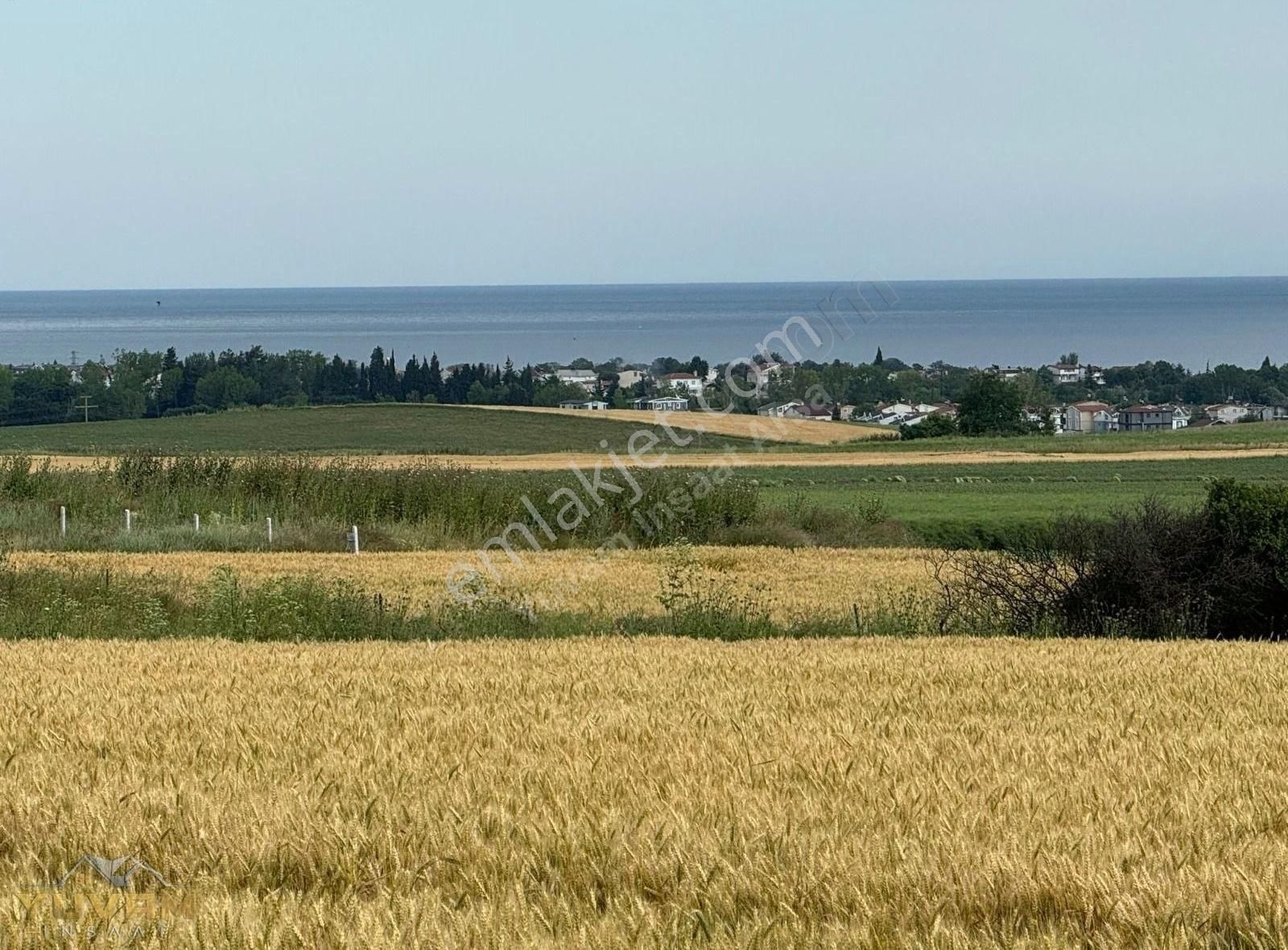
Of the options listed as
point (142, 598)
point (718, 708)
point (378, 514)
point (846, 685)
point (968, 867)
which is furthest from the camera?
point (378, 514)

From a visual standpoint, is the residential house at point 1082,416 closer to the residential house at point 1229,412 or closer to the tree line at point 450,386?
the tree line at point 450,386

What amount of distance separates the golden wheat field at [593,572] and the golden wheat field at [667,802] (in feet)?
21.9

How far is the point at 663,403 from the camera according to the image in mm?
98125

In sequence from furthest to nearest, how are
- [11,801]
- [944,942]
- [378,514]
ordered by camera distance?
[378,514], [11,801], [944,942]

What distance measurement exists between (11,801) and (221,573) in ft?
36.0

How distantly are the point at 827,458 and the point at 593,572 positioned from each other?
41.5 metres

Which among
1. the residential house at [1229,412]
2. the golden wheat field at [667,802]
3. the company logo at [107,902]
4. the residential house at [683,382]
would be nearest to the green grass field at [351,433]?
the residential house at [683,382]

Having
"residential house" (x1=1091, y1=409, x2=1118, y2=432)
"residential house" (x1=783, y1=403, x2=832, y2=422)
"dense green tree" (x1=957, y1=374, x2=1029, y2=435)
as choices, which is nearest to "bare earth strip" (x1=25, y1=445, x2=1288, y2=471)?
"dense green tree" (x1=957, y1=374, x2=1029, y2=435)

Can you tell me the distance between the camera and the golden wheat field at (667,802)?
4.54 meters

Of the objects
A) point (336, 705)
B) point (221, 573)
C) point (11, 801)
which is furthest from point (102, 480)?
point (11, 801)

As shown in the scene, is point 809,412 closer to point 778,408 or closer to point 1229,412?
point 778,408

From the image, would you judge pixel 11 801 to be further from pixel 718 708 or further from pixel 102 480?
pixel 102 480

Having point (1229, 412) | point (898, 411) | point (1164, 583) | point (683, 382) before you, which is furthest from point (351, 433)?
point (1229, 412)

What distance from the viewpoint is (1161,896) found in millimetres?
4676
